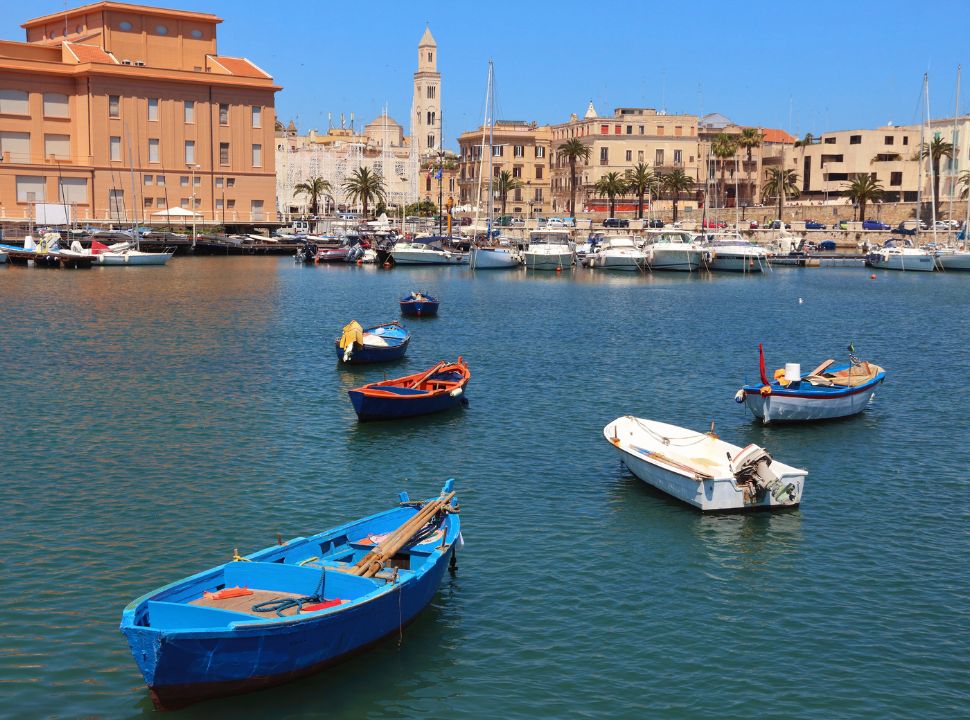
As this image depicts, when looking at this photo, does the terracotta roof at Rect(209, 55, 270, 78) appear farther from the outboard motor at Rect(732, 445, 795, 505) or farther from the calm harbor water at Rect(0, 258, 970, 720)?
the outboard motor at Rect(732, 445, 795, 505)

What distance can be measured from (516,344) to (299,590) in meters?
34.6

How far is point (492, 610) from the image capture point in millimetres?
17750

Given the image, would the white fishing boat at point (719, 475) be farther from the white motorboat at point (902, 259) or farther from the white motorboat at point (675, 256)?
the white motorboat at point (902, 259)

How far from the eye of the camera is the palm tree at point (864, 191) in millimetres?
132625

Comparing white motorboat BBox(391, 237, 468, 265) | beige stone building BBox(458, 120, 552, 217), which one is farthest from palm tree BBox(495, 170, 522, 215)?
white motorboat BBox(391, 237, 468, 265)

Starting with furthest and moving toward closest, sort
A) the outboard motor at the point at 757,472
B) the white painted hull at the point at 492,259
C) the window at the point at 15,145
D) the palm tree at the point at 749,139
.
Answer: the palm tree at the point at 749,139 < the window at the point at 15,145 < the white painted hull at the point at 492,259 < the outboard motor at the point at 757,472

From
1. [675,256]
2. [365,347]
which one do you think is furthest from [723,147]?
[365,347]

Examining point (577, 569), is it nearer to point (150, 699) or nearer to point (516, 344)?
point (150, 699)

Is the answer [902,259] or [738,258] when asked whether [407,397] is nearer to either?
[738,258]

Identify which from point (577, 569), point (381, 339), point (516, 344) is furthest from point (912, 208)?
point (577, 569)

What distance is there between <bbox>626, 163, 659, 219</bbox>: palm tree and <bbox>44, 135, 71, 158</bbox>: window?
72172 millimetres

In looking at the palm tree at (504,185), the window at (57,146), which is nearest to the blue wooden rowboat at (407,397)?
the window at (57,146)

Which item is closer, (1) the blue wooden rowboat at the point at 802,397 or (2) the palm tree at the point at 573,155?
(1) the blue wooden rowboat at the point at 802,397

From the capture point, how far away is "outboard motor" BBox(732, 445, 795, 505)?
74.4 feet
